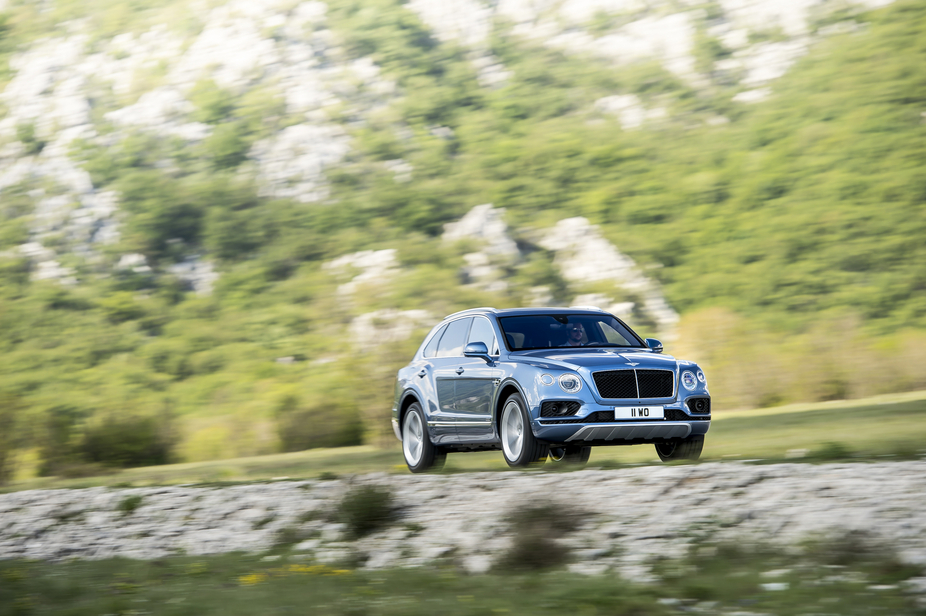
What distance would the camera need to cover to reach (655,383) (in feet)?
35.0

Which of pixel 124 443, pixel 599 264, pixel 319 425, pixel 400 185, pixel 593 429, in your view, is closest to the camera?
pixel 593 429

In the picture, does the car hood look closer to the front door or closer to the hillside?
the front door

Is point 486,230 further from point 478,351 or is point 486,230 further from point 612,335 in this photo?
point 478,351

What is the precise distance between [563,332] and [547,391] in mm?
1660

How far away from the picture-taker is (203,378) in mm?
49469

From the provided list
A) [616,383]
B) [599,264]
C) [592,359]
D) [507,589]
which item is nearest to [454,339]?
[592,359]

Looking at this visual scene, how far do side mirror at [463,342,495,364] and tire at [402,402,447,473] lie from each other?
1.48 meters

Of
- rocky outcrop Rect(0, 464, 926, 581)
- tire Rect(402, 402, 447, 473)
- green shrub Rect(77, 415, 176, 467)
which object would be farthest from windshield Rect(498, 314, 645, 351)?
green shrub Rect(77, 415, 176, 467)

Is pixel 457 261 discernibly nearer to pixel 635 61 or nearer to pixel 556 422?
pixel 635 61

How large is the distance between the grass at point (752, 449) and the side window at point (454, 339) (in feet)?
4.41

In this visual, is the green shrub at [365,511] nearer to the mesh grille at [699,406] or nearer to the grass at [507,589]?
the grass at [507,589]

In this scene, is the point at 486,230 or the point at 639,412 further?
the point at 486,230

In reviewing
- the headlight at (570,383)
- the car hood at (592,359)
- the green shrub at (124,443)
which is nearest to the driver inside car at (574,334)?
the car hood at (592,359)

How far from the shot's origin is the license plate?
1036cm
